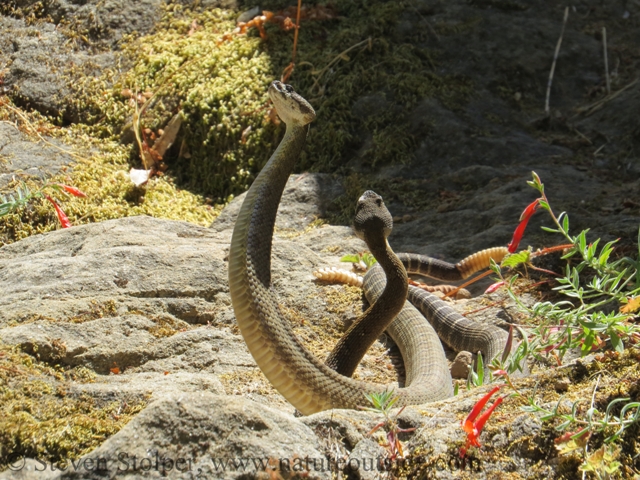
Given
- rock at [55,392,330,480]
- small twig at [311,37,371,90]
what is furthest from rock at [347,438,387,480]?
small twig at [311,37,371,90]

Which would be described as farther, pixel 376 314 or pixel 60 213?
pixel 60 213

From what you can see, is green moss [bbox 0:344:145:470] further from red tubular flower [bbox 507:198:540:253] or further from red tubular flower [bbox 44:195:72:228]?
red tubular flower [bbox 507:198:540:253]

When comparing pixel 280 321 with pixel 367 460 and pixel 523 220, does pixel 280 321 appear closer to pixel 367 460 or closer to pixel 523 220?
pixel 367 460

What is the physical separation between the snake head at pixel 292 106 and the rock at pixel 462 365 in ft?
5.79

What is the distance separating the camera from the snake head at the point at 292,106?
3.97 metres

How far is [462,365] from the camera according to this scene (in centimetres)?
438

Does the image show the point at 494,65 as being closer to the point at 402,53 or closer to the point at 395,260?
the point at 402,53

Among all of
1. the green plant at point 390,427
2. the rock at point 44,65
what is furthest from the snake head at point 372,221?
the rock at point 44,65

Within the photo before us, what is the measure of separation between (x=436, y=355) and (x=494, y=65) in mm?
4859

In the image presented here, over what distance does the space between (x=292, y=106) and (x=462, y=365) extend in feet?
6.32

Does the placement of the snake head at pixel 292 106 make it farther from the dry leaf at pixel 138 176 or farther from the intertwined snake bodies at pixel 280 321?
the dry leaf at pixel 138 176

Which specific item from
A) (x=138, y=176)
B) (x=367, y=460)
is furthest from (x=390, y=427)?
(x=138, y=176)

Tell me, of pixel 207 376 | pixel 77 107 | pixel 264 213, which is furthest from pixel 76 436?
pixel 77 107

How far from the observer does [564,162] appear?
677 cm
